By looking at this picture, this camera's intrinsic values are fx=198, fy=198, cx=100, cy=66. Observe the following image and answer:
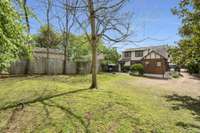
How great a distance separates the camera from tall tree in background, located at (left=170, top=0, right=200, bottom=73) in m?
12.1

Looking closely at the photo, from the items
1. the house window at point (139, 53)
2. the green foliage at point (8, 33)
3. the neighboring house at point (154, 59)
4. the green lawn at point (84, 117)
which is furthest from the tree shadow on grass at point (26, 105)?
the house window at point (139, 53)

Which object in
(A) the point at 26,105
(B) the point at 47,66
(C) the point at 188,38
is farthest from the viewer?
(B) the point at 47,66

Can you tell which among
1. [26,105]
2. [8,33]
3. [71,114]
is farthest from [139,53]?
[8,33]

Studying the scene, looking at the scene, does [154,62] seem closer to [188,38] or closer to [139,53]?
[139,53]

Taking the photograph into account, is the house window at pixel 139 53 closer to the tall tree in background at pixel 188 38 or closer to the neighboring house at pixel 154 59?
the neighboring house at pixel 154 59

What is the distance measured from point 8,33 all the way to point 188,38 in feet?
39.1

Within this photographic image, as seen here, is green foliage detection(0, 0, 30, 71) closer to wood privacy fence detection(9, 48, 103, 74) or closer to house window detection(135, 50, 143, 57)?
wood privacy fence detection(9, 48, 103, 74)

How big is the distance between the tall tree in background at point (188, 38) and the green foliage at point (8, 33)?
10.5m

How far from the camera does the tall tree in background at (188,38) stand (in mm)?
12113

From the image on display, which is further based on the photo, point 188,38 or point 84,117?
point 188,38

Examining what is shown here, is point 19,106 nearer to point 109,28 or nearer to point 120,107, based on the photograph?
point 120,107

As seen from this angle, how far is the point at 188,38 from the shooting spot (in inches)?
525

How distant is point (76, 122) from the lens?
5992mm

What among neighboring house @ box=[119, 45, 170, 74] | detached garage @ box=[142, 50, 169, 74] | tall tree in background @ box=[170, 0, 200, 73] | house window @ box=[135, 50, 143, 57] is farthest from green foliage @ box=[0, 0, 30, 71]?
house window @ box=[135, 50, 143, 57]
